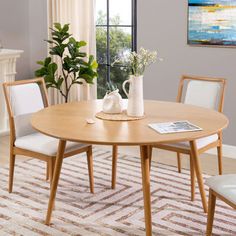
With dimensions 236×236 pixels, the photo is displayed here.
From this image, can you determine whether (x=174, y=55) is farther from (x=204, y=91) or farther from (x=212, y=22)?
(x=204, y=91)

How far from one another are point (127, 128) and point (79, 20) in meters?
2.94

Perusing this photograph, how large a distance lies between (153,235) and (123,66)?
9.49 feet

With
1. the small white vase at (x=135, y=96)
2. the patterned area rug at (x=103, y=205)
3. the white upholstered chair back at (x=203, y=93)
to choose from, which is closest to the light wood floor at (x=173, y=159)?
the patterned area rug at (x=103, y=205)

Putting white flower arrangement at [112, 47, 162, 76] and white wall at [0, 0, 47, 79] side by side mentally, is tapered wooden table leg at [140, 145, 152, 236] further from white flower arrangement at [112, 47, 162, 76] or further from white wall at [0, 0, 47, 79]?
white wall at [0, 0, 47, 79]

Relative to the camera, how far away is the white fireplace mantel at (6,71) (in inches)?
221

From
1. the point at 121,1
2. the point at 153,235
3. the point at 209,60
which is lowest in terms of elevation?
the point at 153,235

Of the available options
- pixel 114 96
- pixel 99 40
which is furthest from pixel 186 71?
pixel 114 96

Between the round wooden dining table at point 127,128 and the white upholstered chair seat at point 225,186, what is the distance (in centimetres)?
27

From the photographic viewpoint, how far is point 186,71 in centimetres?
507

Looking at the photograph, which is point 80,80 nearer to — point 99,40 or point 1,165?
point 99,40

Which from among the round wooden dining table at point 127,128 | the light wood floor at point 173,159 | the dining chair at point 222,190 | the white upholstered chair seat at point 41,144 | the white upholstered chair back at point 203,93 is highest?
the white upholstered chair back at point 203,93

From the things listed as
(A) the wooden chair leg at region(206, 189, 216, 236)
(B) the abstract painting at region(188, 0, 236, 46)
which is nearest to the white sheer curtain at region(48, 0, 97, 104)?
(B) the abstract painting at region(188, 0, 236, 46)

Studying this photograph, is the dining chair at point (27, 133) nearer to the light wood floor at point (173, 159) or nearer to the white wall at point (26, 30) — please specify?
the light wood floor at point (173, 159)

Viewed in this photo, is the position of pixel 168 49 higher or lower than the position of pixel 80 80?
higher
